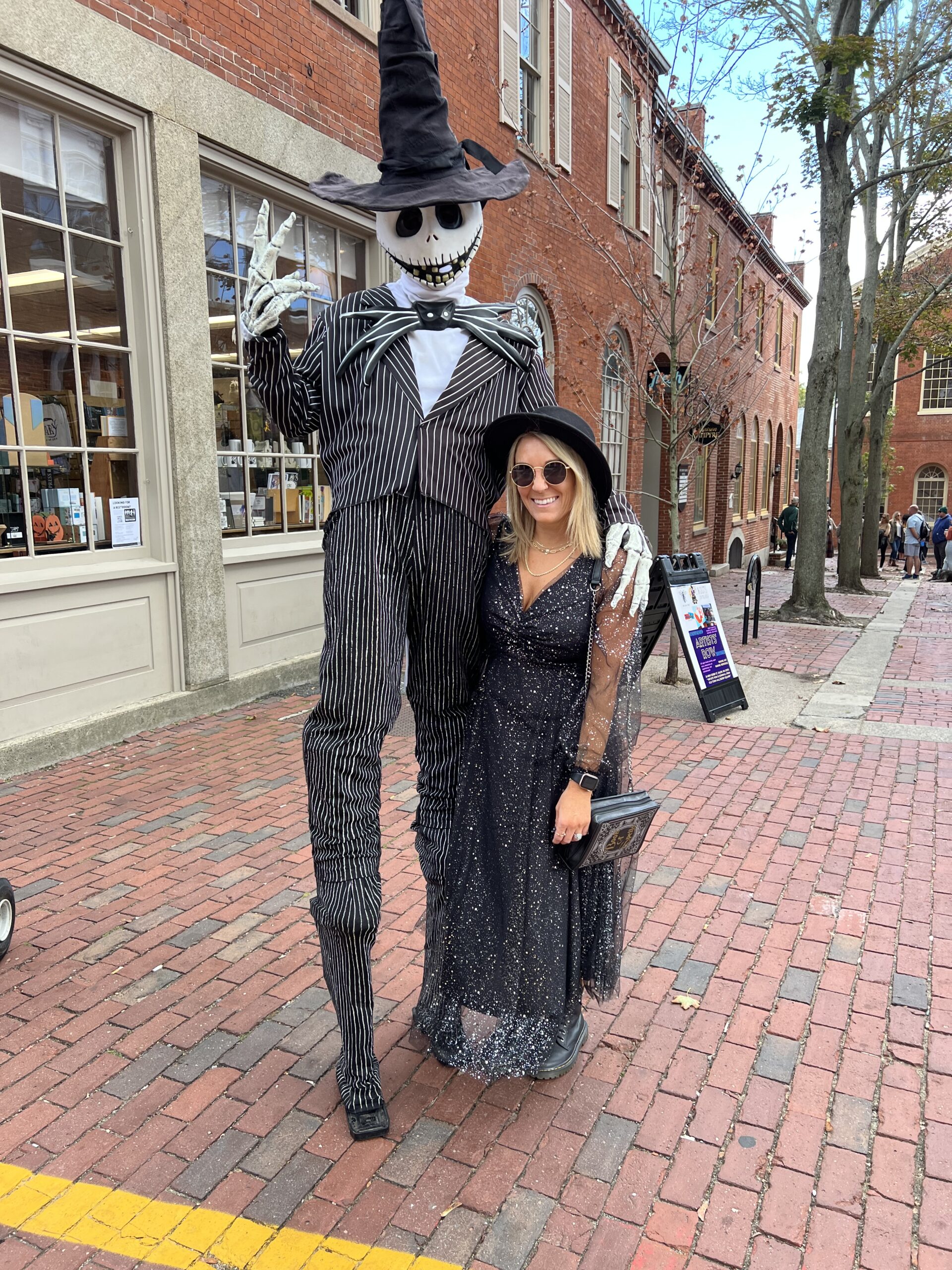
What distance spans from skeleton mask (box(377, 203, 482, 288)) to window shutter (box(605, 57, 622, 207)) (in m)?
11.6

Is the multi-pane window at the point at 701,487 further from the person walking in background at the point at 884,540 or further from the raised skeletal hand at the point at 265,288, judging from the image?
the person walking in background at the point at 884,540

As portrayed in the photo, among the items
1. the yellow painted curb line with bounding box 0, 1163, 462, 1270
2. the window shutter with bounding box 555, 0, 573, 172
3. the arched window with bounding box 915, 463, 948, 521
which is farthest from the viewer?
the arched window with bounding box 915, 463, 948, 521

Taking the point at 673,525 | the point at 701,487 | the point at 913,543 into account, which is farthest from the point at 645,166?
the point at 913,543

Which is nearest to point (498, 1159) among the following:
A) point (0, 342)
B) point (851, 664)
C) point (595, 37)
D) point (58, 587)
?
point (58, 587)

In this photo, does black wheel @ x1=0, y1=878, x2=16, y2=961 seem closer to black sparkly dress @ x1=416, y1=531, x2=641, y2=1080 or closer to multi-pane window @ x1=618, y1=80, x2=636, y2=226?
black sparkly dress @ x1=416, y1=531, x2=641, y2=1080

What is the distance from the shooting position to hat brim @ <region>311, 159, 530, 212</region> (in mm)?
2203

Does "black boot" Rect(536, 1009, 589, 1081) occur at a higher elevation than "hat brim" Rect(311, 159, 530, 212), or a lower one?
lower

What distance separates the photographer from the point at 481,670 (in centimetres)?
243

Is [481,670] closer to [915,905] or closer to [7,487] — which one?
[915,905]

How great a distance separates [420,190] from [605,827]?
5.35 ft

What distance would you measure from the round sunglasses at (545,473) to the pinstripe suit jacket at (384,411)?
125mm

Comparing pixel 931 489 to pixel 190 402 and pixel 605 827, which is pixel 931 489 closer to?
pixel 190 402

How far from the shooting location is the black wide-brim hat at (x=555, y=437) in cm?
220

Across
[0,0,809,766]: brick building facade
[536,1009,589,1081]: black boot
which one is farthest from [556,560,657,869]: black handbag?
[0,0,809,766]: brick building facade
